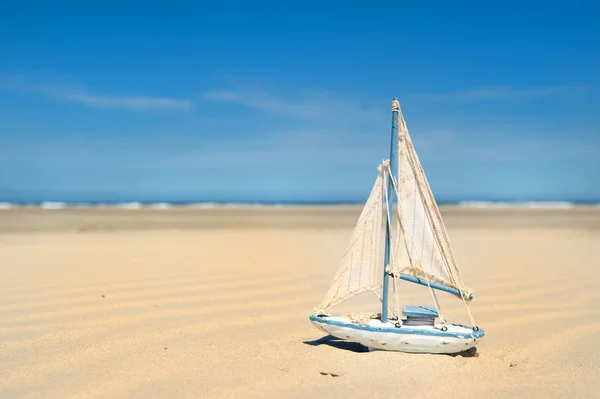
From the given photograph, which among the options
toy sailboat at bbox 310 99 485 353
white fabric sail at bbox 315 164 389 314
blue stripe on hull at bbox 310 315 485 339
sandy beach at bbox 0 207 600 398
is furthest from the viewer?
white fabric sail at bbox 315 164 389 314

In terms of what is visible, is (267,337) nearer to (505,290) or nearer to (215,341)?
(215,341)

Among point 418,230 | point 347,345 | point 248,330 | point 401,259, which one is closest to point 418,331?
point 401,259

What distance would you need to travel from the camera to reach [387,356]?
19.8 ft

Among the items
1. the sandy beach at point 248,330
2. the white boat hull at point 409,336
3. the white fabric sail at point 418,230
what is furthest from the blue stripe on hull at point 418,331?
the white fabric sail at point 418,230

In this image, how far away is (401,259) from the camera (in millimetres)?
6320

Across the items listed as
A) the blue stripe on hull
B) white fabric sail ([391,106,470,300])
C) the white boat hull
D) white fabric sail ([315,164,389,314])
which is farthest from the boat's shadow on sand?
white fabric sail ([391,106,470,300])

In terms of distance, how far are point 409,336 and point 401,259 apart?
86cm

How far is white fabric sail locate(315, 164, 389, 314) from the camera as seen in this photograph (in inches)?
247

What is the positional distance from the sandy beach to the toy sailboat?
298 millimetres

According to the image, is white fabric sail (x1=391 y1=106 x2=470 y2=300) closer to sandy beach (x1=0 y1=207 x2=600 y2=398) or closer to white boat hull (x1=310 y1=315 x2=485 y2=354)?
white boat hull (x1=310 y1=315 x2=485 y2=354)

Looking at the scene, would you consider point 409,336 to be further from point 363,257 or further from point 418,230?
point 418,230

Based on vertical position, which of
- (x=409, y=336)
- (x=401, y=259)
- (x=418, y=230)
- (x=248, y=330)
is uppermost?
(x=418, y=230)

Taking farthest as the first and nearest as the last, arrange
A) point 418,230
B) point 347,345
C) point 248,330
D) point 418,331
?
1. point 248,330
2. point 347,345
3. point 418,230
4. point 418,331

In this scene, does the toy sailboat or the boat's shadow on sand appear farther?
the boat's shadow on sand
